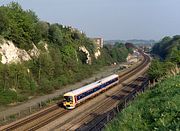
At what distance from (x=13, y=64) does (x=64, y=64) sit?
66.5ft

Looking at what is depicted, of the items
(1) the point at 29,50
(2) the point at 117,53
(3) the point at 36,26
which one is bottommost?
(2) the point at 117,53

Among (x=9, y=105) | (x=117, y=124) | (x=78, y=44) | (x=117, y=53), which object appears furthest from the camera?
(x=117, y=53)

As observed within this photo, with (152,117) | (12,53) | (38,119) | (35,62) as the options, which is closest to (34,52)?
(35,62)

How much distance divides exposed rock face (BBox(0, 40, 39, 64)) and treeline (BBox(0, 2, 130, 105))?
0.77 metres

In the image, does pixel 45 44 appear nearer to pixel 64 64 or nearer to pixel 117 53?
pixel 64 64

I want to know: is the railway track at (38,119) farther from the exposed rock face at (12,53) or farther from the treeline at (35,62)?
the exposed rock face at (12,53)

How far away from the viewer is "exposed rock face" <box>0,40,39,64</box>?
49.4m

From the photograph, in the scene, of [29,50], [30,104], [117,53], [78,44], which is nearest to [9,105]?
[30,104]

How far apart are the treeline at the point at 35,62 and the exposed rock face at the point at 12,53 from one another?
0.77m

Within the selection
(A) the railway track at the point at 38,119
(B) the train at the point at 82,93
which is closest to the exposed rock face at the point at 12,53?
(B) the train at the point at 82,93

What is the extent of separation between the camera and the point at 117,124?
13492mm

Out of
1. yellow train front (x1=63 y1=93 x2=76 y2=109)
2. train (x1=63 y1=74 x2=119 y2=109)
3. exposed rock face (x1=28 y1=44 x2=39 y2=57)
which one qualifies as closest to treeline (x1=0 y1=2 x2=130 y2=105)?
exposed rock face (x1=28 y1=44 x2=39 y2=57)

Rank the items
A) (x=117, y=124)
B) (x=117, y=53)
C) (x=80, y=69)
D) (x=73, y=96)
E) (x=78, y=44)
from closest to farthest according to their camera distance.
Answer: (x=117, y=124)
(x=73, y=96)
(x=80, y=69)
(x=78, y=44)
(x=117, y=53)

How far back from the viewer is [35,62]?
5738cm
